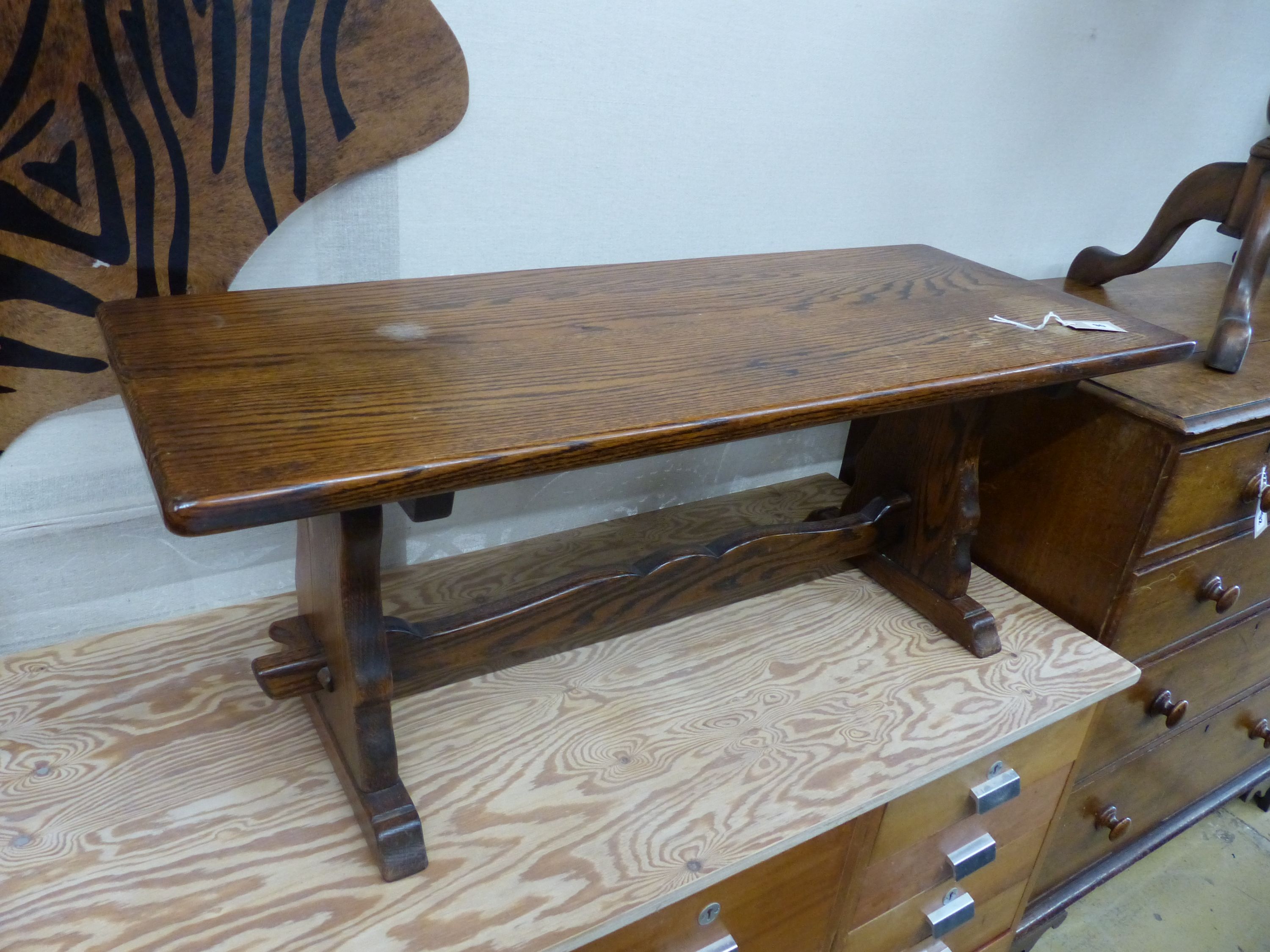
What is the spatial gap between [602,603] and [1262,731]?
1.50m

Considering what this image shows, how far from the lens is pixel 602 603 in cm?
120

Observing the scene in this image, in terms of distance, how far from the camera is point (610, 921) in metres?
0.88

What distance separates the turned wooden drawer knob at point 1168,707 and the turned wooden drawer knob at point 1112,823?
7.3 inches

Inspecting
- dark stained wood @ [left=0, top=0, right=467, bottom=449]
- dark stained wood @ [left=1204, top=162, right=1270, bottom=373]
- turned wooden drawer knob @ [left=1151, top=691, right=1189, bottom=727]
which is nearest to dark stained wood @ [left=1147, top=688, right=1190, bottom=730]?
turned wooden drawer knob @ [left=1151, top=691, right=1189, bottom=727]

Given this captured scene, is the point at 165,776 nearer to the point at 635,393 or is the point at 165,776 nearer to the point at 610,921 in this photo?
the point at 610,921

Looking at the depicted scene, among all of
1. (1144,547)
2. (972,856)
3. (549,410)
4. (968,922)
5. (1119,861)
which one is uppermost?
(549,410)

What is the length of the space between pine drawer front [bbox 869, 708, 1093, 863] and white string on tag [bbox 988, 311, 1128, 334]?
0.52 m

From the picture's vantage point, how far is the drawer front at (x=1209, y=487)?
1.31 meters

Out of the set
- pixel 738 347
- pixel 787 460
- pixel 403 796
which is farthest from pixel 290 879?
pixel 787 460

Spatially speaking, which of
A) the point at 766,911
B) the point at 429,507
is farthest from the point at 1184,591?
the point at 429,507

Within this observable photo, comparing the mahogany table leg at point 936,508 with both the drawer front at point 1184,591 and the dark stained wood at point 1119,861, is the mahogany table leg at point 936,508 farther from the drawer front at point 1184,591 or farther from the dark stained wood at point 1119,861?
the dark stained wood at point 1119,861

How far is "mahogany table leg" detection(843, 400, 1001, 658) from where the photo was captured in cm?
129

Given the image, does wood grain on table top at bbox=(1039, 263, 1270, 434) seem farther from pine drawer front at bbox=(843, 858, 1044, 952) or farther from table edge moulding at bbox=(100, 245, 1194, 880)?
pine drawer front at bbox=(843, 858, 1044, 952)

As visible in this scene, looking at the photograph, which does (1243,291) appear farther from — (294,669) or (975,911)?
(294,669)
